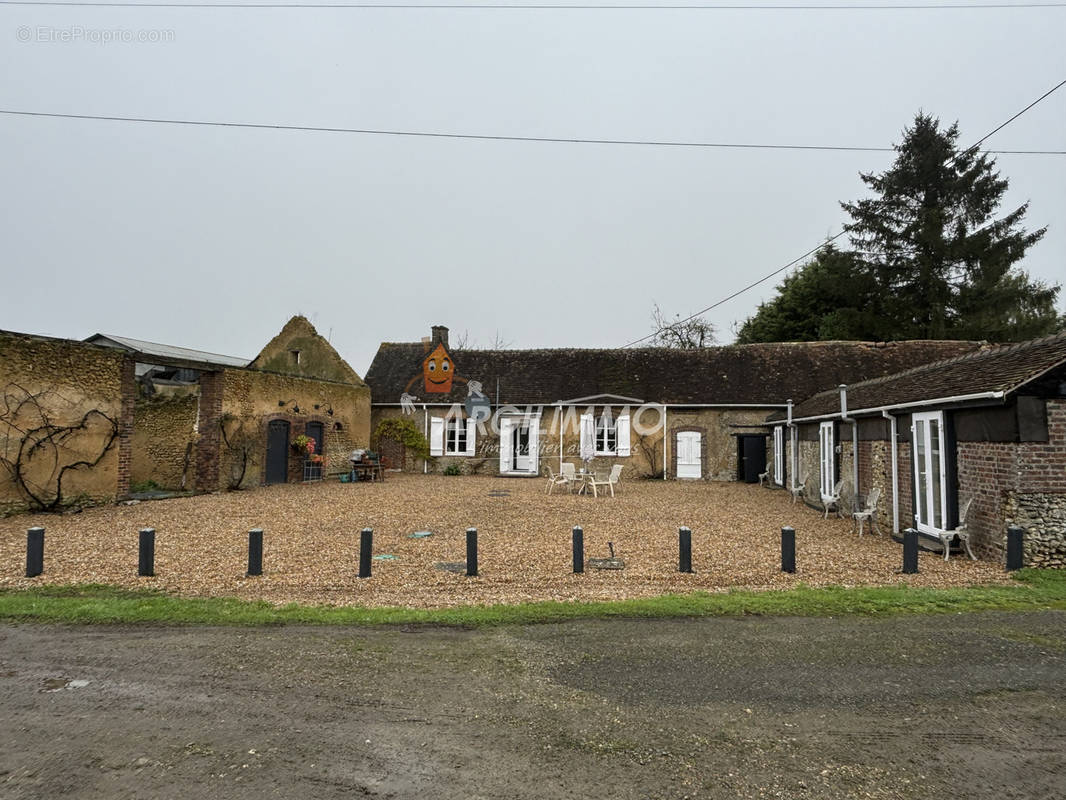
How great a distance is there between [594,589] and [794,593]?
6.73ft

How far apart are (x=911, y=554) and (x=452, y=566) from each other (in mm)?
5462

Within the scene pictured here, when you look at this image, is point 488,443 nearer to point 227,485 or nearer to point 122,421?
point 227,485

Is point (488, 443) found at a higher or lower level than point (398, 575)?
higher

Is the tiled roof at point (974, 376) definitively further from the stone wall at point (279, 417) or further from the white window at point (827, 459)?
the stone wall at point (279, 417)

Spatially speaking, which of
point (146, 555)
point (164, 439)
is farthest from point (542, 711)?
point (164, 439)

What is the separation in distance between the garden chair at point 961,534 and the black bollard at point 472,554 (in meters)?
5.96

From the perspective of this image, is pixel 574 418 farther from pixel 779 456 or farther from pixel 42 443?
pixel 42 443

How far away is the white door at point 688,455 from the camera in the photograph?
68.0ft

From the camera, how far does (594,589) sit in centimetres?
633

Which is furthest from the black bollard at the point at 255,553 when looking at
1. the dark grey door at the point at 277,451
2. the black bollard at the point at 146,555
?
the dark grey door at the point at 277,451

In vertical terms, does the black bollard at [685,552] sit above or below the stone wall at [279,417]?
below

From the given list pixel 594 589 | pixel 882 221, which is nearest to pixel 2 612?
pixel 594 589

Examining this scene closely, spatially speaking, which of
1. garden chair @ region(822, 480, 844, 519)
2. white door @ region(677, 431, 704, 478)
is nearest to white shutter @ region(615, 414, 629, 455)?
white door @ region(677, 431, 704, 478)

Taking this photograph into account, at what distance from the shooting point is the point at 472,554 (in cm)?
693
